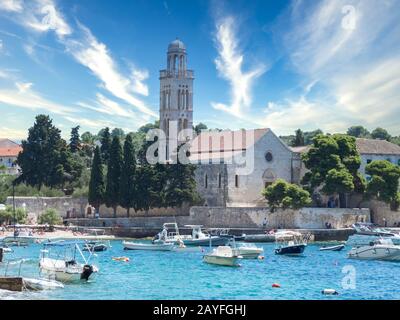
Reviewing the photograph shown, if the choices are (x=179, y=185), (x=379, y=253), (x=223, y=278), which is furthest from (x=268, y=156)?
(x=223, y=278)

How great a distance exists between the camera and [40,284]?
19.6 m

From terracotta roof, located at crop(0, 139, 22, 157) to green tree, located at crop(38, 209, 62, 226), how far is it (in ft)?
80.9

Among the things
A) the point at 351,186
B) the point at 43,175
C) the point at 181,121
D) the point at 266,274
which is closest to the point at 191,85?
the point at 181,121

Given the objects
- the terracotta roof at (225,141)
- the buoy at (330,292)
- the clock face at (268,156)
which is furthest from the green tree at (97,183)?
the buoy at (330,292)

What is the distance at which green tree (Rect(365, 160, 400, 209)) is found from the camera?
48469 mm

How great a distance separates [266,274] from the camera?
26.8 m

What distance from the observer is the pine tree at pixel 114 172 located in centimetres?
4994

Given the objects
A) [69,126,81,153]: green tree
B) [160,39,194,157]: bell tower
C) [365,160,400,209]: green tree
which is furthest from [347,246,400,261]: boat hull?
[69,126,81,153]: green tree

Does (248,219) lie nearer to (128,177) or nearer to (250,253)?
(128,177)

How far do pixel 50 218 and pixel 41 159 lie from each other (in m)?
7.09

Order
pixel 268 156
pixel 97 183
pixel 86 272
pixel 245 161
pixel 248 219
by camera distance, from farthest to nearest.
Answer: pixel 268 156 < pixel 245 161 < pixel 97 183 < pixel 248 219 < pixel 86 272

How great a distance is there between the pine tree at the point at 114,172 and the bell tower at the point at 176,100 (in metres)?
10.7
